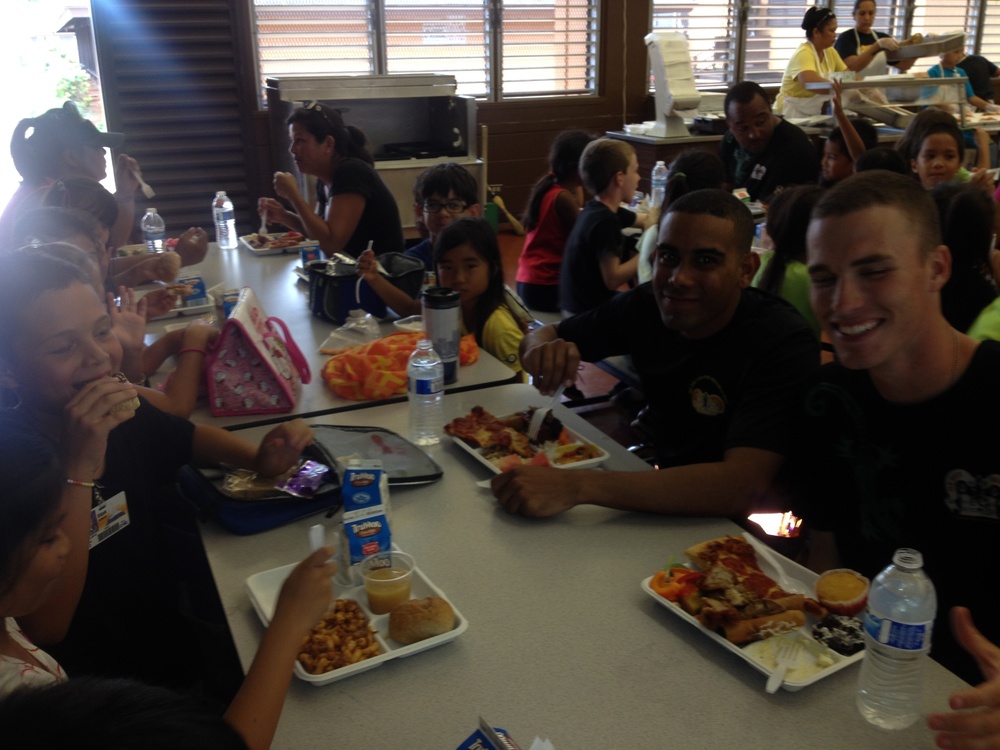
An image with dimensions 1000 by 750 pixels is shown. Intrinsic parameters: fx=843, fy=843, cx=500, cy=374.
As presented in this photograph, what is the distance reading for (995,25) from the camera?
9.81 meters

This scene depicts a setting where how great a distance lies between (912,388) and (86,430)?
1.48 metres

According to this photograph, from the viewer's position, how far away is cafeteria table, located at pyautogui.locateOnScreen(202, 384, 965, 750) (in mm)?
1138

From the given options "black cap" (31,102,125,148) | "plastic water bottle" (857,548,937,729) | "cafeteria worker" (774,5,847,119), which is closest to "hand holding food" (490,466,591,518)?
"plastic water bottle" (857,548,937,729)

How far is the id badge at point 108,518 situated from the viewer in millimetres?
1585

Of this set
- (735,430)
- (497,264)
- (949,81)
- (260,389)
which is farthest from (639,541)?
(949,81)

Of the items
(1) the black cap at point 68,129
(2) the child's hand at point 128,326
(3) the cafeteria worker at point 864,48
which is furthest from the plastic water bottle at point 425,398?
(3) the cafeteria worker at point 864,48

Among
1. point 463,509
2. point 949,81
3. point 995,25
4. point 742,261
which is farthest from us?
point 995,25

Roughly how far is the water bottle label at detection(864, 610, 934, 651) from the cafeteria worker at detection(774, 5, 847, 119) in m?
6.16

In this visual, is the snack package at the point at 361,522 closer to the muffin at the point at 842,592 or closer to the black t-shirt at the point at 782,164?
the muffin at the point at 842,592

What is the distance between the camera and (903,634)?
1.12 m

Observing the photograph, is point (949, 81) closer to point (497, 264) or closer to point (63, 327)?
point (497, 264)

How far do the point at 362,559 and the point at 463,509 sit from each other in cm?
31

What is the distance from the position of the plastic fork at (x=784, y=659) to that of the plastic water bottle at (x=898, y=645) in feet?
0.34

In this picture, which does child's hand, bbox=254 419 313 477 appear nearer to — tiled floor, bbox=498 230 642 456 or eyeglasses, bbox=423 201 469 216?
eyeglasses, bbox=423 201 469 216
